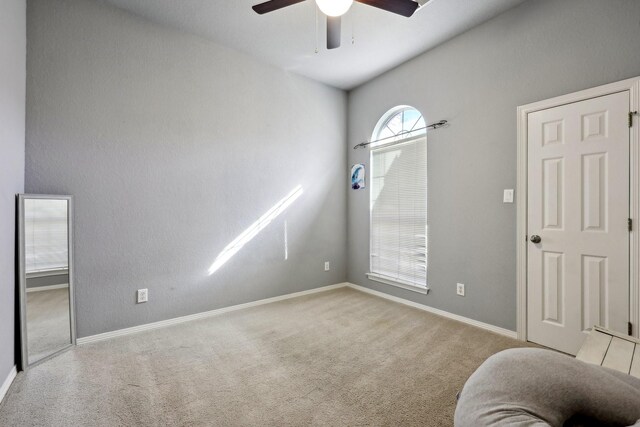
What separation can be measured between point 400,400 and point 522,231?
1.75 m

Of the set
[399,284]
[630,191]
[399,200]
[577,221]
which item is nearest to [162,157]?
[399,200]

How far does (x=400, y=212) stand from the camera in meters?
3.55

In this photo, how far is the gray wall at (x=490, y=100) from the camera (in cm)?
213

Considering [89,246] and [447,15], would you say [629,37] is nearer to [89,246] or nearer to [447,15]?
[447,15]

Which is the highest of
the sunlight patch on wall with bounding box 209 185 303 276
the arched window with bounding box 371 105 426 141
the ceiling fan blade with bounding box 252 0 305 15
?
the ceiling fan blade with bounding box 252 0 305 15

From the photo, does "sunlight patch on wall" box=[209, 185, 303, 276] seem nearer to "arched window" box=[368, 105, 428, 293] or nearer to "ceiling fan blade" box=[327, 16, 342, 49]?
"arched window" box=[368, 105, 428, 293]

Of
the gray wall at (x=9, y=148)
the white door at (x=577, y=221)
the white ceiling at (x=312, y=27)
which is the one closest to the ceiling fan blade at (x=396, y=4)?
the white ceiling at (x=312, y=27)

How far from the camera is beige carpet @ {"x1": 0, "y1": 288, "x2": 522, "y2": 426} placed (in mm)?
1596

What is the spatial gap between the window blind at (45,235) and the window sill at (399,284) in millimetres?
3149

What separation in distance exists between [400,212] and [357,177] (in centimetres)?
86

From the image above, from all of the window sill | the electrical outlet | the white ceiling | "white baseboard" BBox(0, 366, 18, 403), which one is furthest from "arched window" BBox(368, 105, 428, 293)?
"white baseboard" BBox(0, 366, 18, 403)

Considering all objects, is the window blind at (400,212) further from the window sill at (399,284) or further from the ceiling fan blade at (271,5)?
the ceiling fan blade at (271,5)

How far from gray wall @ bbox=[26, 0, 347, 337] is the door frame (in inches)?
90.2

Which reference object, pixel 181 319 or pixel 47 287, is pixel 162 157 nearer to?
pixel 47 287
